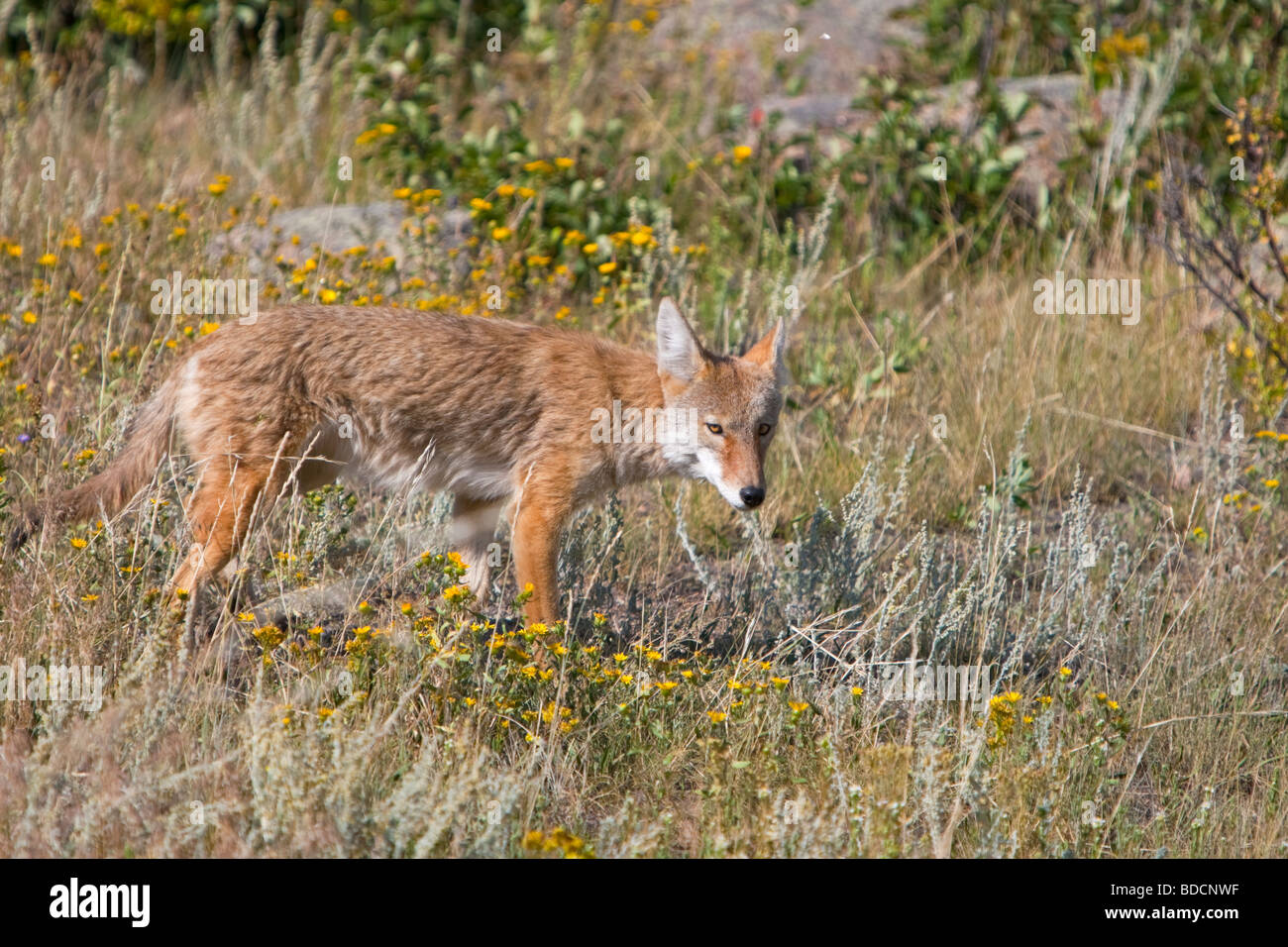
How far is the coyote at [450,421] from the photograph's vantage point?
497cm

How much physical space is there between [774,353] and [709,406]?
0.52m

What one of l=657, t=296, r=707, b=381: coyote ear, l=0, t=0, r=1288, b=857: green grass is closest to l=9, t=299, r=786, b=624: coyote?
l=657, t=296, r=707, b=381: coyote ear

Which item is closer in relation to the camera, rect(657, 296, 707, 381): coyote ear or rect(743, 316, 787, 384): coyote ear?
rect(657, 296, 707, 381): coyote ear

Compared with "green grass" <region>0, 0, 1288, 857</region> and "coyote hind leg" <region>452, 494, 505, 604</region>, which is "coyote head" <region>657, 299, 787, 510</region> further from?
"coyote hind leg" <region>452, 494, 505, 604</region>

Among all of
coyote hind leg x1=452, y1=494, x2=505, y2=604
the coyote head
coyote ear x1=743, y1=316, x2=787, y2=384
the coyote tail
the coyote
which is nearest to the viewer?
the coyote tail

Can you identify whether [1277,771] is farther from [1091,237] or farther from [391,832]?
[1091,237]

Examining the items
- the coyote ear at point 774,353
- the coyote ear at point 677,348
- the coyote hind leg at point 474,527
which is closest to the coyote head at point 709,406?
the coyote ear at point 677,348

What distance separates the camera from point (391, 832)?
3525 millimetres

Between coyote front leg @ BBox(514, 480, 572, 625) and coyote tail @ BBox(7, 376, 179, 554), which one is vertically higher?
coyote tail @ BBox(7, 376, 179, 554)

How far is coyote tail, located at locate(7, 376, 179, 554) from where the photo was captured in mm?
4797

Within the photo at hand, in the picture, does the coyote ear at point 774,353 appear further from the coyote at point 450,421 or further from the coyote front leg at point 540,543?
the coyote front leg at point 540,543
